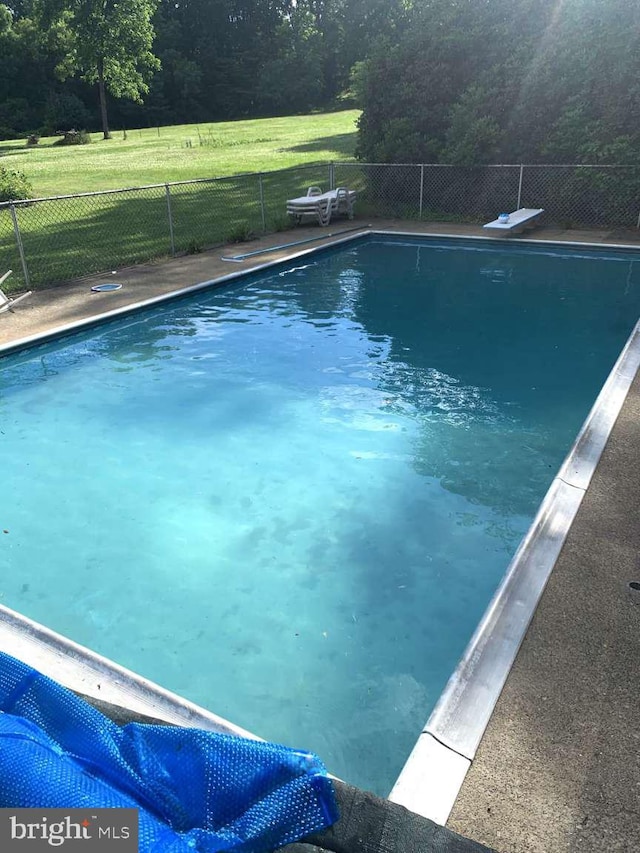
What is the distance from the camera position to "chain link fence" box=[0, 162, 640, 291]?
12.4 meters

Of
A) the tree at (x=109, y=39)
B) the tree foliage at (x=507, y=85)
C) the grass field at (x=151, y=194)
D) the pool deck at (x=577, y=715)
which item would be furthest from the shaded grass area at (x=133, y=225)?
the tree at (x=109, y=39)

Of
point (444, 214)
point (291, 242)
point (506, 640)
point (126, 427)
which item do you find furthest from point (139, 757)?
point (444, 214)

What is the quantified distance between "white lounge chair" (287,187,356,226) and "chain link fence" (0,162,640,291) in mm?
510

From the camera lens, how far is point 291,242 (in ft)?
42.7

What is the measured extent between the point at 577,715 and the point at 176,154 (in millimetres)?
32967

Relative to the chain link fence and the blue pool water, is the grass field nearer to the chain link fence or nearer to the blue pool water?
the chain link fence

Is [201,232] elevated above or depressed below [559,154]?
below

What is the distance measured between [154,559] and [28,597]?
79 cm

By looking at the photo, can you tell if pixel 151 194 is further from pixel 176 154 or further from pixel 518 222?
pixel 176 154

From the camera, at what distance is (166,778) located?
1973 mm

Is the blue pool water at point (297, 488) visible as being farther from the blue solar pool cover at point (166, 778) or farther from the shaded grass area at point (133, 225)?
the shaded grass area at point (133, 225)

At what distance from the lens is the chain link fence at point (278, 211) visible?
40.8 feet

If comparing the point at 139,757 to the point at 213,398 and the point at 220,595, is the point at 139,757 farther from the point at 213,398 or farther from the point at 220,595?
the point at 213,398

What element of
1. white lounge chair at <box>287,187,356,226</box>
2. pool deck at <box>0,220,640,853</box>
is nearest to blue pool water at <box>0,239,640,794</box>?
pool deck at <box>0,220,640,853</box>
